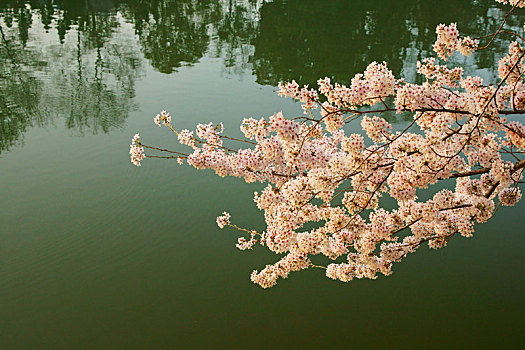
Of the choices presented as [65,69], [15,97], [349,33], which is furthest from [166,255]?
[349,33]

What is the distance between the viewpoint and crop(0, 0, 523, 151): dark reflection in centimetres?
802

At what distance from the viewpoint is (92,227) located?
14.7 feet

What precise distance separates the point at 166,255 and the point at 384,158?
2.39 m

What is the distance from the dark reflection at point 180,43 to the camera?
802cm

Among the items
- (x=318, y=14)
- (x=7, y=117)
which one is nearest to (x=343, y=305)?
(x=7, y=117)

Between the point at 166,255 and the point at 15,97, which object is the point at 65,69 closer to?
the point at 15,97

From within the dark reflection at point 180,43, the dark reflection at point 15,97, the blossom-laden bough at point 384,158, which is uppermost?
the blossom-laden bough at point 384,158

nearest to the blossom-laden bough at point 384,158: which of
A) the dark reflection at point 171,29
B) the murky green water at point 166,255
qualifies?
the murky green water at point 166,255

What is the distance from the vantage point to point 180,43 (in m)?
11.6

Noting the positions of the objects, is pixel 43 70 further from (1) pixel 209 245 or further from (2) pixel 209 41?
(1) pixel 209 245

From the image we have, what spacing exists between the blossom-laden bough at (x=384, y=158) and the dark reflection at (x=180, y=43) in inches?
192

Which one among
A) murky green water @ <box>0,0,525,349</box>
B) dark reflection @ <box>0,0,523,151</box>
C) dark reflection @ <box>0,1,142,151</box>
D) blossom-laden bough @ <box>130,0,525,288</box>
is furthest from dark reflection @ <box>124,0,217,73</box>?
blossom-laden bough @ <box>130,0,525,288</box>

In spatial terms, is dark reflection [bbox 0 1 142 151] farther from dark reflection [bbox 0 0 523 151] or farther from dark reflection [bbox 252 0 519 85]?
dark reflection [bbox 252 0 519 85]

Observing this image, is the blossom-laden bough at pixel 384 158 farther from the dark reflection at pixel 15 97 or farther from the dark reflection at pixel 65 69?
the dark reflection at pixel 65 69
